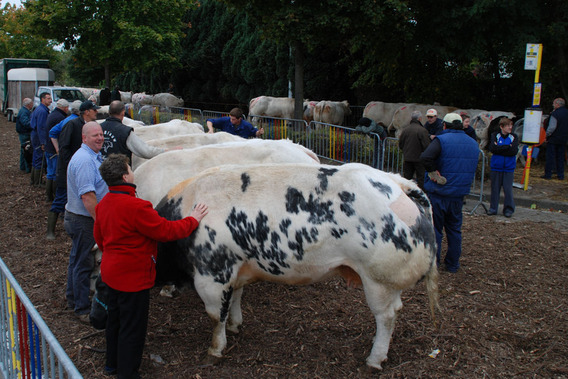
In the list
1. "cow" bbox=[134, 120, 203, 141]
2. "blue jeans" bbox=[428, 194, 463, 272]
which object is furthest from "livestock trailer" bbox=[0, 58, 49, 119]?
"blue jeans" bbox=[428, 194, 463, 272]

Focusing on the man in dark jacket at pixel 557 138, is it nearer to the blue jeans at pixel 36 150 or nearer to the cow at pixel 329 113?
the cow at pixel 329 113

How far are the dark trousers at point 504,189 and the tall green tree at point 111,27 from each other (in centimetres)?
1835

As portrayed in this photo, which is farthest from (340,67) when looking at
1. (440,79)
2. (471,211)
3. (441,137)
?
(441,137)

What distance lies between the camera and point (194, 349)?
4379mm

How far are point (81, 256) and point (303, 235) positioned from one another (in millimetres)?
2393

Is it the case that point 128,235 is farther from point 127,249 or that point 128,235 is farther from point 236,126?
point 236,126

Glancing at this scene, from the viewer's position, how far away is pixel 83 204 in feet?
15.3

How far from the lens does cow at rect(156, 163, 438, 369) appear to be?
3662 millimetres

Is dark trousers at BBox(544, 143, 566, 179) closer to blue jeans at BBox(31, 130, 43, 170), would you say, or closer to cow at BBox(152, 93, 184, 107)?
Answer: blue jeans at BBox(31, 130, 43, 170)

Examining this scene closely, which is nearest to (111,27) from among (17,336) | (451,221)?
(451,221)

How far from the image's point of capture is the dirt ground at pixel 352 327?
4035 millimetres

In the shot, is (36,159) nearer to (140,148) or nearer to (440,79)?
(140,148)

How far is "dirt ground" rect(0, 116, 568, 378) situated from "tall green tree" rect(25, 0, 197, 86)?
18.1m

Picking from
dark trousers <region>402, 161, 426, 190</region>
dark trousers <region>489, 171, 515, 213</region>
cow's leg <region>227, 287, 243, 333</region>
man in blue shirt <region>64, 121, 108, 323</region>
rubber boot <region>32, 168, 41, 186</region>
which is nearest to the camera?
man in blue shirt <region>64, 121, 108, 323</region>
